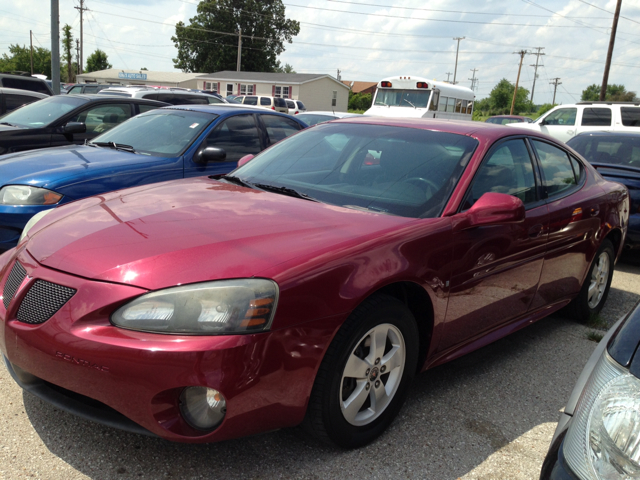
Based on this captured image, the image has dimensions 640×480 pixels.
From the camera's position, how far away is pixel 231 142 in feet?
20.4

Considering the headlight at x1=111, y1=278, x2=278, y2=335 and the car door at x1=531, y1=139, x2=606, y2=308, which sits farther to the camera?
the car door at x1=531, y1=139, x2=606, y2=308

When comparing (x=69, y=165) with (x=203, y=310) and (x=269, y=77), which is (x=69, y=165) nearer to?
(x=203, y=310)

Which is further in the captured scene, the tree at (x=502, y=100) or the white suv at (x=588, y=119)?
the tree at (x=502, y=100)

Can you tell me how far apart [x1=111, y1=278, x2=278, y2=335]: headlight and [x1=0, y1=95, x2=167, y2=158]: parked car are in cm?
571

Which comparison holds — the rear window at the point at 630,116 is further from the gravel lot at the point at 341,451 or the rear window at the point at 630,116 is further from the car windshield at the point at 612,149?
the gravel lot at the point at 341,451

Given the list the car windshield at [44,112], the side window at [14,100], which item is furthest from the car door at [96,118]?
the side window at [14,100]

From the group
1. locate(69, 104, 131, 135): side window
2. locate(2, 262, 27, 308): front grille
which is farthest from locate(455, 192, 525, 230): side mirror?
locate(69, 104, 131, 135): side window

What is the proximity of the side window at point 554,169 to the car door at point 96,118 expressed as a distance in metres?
5.59

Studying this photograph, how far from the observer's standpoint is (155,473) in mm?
2305

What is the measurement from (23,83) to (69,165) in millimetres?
11735

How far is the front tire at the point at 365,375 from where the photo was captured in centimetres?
234

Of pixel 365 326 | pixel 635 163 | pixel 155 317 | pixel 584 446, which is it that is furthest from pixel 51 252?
pixel 635 163

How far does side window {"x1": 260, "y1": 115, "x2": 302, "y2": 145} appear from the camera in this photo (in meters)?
6.74

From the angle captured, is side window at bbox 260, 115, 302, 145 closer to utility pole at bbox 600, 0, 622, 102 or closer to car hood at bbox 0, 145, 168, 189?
car hood at bbox 0, 145, 168, 189
